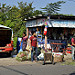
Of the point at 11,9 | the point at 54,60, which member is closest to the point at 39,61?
the point at 54,60

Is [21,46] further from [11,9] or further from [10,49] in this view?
[11,9]

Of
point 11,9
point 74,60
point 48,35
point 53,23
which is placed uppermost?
point 11,9

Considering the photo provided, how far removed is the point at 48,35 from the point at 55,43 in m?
1.29

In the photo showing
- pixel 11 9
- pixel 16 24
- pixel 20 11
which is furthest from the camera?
pixel 11 9

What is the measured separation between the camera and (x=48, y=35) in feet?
56.0

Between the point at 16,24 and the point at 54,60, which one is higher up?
the point at 16,24

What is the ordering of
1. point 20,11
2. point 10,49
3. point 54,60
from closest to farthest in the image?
point 54,60
point 10,49
point 20,11

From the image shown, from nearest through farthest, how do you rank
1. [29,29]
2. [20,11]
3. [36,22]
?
[36,22] < [29,29] < [20,11]

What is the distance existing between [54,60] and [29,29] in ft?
31.6

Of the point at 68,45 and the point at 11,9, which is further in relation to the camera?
the point at 11,9

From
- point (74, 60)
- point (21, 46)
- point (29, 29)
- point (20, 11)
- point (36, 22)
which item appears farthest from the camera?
point (20, 11)

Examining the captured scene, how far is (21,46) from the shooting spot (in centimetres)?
1391

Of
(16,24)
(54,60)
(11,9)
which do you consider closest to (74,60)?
(54,60)

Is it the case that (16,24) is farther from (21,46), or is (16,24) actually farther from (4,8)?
(21,46)
